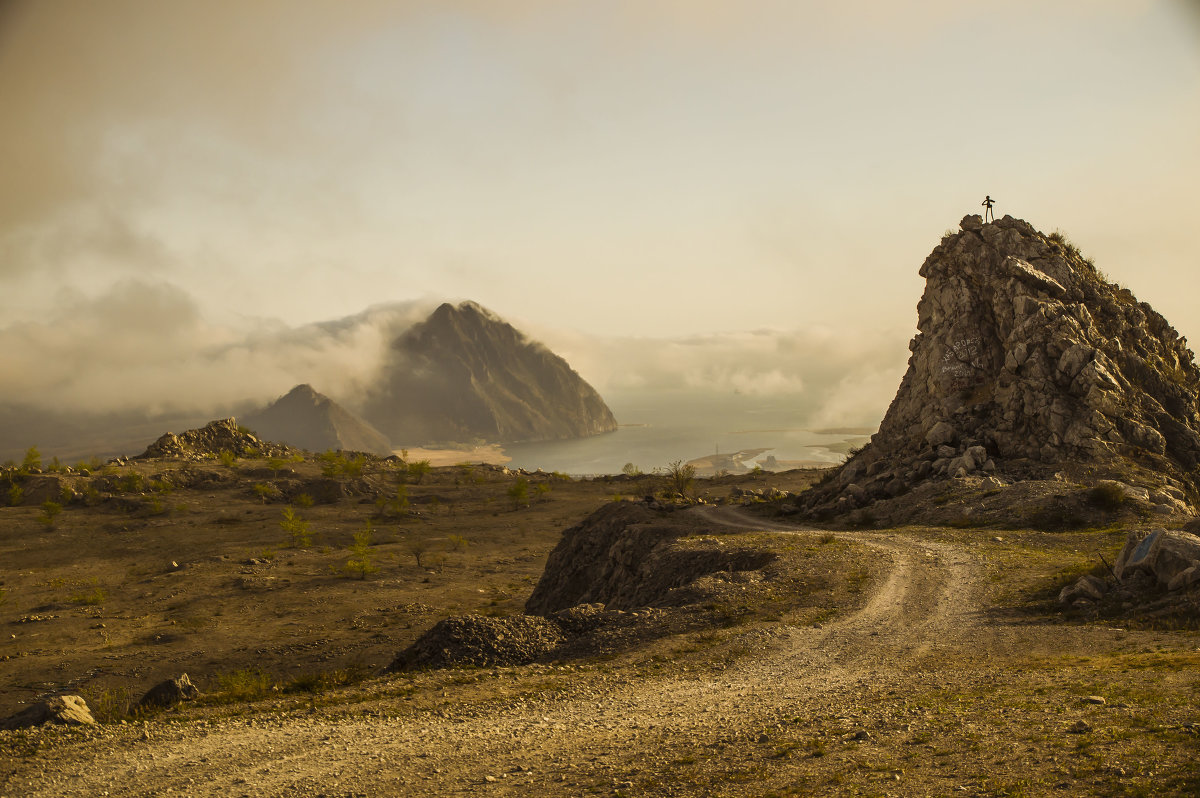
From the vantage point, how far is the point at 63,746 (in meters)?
13.8

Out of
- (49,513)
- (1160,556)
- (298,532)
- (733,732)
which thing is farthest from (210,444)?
(1160,556)

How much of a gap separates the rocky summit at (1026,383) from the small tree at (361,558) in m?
31.8

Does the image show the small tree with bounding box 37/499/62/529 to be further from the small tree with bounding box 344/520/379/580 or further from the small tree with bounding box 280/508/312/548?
the small tree with bounding box 344/520/379/580

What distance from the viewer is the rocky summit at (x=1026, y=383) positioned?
3988 cm

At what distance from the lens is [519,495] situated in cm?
8094

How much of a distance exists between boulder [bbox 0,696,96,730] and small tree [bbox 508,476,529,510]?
64.1 m

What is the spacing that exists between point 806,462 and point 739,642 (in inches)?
5882

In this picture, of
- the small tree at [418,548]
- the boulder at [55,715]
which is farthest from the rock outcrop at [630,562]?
the small tree at [418,548]

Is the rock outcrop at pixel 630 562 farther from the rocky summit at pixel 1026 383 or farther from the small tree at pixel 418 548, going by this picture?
the small tree at pixel 418 548

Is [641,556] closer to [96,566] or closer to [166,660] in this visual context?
[166,660]

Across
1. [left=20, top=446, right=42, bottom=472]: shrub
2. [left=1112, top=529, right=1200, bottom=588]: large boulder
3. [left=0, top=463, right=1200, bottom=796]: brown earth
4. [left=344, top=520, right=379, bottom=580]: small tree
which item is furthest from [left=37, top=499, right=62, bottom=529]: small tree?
[left=1112, top=529, right=1200, bottom=588]: large boulder

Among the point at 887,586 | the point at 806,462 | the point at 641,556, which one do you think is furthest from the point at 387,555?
the point at 806,462

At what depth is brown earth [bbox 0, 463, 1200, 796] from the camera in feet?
37.6

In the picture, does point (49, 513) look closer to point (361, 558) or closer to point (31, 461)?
point (31, 461)
